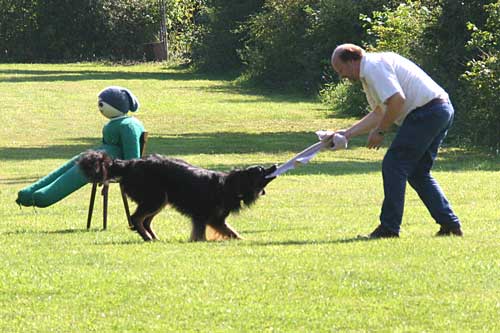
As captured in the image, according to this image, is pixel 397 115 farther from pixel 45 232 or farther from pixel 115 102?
pixel 45 232

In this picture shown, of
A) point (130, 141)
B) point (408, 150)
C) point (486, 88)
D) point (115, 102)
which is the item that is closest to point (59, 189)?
point (130, 141)

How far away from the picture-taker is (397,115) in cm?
1120

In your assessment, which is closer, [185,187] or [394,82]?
[394,82]

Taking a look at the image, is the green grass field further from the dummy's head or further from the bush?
the bush

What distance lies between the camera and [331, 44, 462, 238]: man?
11.2 metres

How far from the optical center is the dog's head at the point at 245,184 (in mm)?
12047

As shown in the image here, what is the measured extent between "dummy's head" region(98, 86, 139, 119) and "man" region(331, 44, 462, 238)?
317 cm

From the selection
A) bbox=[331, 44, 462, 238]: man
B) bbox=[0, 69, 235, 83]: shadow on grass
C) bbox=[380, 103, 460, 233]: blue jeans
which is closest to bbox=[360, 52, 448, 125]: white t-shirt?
bbox=[331, 44, 462, 238]: man

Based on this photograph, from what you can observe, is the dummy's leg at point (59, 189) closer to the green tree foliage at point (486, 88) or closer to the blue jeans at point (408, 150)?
the blue jeans at point (408, 150)

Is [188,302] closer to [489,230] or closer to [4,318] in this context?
[4,318]

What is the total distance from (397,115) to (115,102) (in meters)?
3.82

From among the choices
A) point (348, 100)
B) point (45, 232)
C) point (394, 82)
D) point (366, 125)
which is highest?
point (394, 82)

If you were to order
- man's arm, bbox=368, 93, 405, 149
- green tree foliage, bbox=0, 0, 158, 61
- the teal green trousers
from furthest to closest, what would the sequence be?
green tree foliage, bbox=0, 0, 158, 61
the teal green trousers
man's arm, bbox=368, 93, 405, 149

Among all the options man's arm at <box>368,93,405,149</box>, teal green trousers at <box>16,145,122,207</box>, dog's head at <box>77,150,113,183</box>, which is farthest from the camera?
teal green trousers at <box>16,145,122,207</box>
